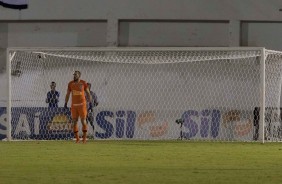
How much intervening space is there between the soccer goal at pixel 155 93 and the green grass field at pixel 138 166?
5180mm

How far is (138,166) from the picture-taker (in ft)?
33.1

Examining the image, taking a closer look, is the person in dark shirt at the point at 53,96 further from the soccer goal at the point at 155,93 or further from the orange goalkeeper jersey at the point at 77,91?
the orange goalkeeper jersey at the point at 77,91

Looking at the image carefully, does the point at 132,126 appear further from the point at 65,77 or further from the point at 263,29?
the point at 263,29

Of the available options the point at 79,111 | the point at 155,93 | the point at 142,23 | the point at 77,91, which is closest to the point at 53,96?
the point at 155,93

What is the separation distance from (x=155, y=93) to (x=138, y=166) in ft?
41.6

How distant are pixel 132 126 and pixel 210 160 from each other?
9427mm

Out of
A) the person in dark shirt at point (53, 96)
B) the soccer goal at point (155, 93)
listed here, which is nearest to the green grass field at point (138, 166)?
the soccer goal at point (155, 93)

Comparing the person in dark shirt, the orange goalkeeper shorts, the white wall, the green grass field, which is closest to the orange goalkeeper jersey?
the orange goalkeeper shorts

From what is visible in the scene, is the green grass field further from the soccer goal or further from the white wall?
the white wall

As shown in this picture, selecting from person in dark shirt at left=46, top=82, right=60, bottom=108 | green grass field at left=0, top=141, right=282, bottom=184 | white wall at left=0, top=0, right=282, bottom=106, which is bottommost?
green grass field at left=0, top=141, right=282, bottom=184

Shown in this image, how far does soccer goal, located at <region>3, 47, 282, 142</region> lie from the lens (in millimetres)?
19359

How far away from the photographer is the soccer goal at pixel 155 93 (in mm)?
19359

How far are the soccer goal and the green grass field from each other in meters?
5.18

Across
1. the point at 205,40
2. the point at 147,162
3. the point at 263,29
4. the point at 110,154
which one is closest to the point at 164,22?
the point at 205,40
